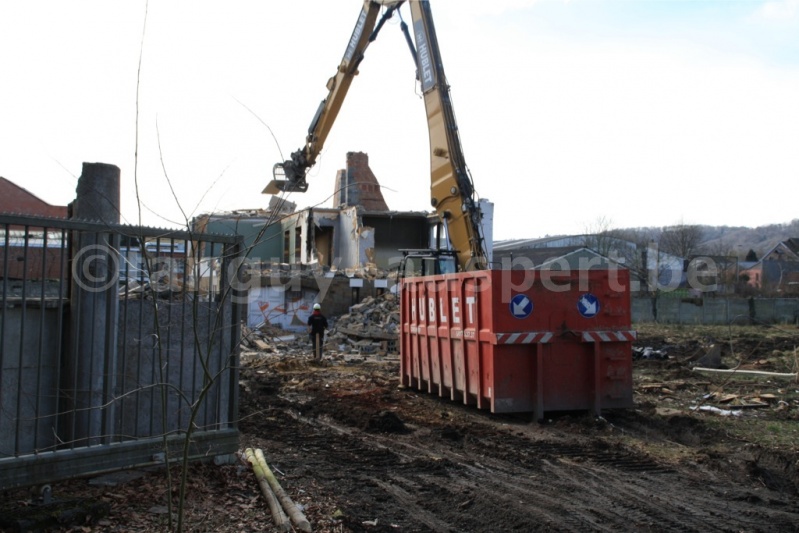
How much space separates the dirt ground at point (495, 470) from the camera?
5645 mm

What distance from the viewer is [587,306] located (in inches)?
408

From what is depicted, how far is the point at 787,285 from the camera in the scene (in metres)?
54.8

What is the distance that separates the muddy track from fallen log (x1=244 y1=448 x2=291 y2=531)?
1.07ft

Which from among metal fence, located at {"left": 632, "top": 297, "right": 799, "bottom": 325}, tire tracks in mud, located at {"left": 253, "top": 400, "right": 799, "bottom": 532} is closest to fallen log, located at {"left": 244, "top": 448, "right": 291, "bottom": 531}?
tire tracks in mud, located at {"left": 253, "top": 400, "right": 799, "bottom": 532}

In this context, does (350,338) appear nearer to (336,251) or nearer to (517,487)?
(336,251)

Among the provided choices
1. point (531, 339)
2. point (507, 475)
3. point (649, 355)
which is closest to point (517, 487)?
point (507, 475)

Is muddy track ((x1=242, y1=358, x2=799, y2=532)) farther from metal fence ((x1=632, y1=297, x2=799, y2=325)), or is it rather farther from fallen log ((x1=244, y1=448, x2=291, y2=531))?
metal fence ((x1=632, y1=297, x2=799, y2=325))

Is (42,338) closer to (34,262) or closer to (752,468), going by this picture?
(34,262)

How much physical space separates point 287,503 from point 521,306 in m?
5.20

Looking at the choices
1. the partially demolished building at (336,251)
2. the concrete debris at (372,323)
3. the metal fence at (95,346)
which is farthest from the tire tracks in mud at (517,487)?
the concrete debris at (372,323)

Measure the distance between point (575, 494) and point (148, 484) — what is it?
3.62 metres

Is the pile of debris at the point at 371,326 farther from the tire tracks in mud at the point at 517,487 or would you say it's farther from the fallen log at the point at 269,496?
the fallen log at the point at 269,496

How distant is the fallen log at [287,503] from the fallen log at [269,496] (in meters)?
0.03

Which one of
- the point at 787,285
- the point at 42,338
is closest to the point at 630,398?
the point at 42,338
